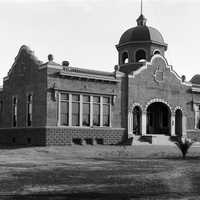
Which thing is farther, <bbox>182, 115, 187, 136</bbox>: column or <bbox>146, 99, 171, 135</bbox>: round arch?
<bbox>182, 115, 187, 136</bbox>: column

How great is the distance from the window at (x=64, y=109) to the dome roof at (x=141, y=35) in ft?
37.9

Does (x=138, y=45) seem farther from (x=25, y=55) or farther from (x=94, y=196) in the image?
(x=94, y=196)

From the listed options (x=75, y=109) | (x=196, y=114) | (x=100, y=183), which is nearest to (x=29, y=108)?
(x=75, y=109)

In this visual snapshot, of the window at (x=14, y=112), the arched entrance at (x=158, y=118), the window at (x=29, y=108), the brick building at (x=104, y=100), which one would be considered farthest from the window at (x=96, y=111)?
the window at (x=14, y=112)

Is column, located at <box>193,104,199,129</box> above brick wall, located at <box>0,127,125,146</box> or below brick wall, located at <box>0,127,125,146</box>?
above

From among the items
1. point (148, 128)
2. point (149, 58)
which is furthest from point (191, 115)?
point (149, 58)

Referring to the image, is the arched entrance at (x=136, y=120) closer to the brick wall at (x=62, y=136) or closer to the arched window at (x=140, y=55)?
the brick wall at (x=62, y=136)

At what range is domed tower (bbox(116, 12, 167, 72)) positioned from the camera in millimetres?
39125

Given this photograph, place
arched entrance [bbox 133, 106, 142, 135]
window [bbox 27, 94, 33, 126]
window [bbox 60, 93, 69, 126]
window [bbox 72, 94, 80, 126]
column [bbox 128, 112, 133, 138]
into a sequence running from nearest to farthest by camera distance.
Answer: window [bbox 60, 93, 69, 126] < window [bbox 72, 94, 80, 126] < window [bbox 27, 94, 33, 126] < column [bbox 128, 112, 133, 138] < arched entrance [bbox 133, 106, 142, 135]

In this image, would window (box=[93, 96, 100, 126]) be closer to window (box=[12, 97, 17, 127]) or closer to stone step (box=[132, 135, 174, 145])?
stone step (box=[132, 135, 174, 145])

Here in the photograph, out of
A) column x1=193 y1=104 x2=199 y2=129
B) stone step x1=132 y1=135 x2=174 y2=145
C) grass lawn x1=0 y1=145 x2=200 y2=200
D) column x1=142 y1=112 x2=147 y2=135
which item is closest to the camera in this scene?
grass lawn x1=0 y1=145 x2=200 y2=200

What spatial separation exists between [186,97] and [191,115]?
2074 mm

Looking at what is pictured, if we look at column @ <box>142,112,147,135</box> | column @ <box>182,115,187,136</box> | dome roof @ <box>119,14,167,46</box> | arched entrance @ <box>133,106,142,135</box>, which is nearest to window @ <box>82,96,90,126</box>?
arched entrance @ <box>133,106,142,135</box>

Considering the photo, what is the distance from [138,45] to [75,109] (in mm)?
11356
